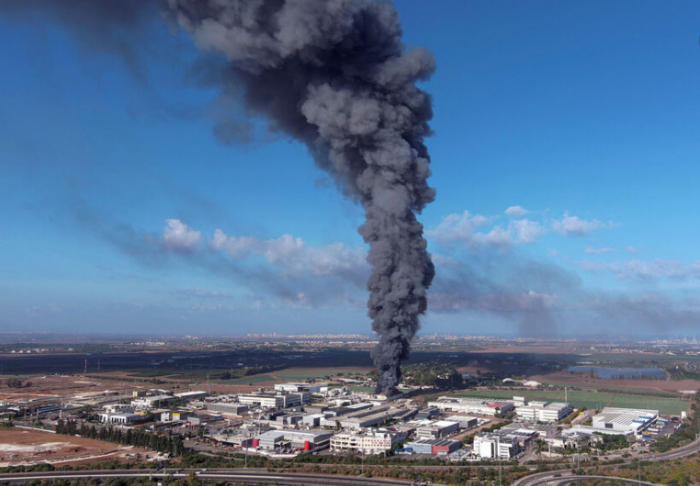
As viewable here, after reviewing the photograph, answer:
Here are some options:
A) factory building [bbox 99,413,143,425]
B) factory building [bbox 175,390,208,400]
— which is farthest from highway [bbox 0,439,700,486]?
factory building [bbox 175,390,208,400]

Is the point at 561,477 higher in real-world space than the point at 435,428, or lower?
lower


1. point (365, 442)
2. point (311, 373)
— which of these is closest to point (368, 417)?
point (365, 442)

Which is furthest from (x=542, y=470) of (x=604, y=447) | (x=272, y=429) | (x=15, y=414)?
(x=15, y=414)

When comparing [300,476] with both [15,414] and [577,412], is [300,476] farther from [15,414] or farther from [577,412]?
[15,414]

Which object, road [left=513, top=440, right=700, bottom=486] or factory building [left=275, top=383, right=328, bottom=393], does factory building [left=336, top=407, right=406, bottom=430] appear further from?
factory building [left=275, top=383, right=328, bottom=393]

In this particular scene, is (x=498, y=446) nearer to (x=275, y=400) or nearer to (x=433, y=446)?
(x=433, y=446)
